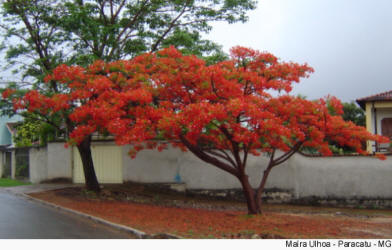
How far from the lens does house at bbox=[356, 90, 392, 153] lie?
75.5ft

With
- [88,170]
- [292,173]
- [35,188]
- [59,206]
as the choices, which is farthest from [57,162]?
[292,173]

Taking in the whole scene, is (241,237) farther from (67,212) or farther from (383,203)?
(383,203)

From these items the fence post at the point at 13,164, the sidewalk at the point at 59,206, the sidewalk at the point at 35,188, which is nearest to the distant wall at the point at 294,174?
the sidewalk at the point at 35,188

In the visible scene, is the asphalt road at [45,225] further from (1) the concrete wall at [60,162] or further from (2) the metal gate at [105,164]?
(1) the concrete wall at [60,162]

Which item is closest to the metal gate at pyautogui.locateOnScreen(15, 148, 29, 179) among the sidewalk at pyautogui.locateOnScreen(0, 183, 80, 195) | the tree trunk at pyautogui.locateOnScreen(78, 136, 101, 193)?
the sidewalk at pyautogui.locateOnScreen(0, 183, 80, 195)

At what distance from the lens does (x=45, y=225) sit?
1088 centimetres

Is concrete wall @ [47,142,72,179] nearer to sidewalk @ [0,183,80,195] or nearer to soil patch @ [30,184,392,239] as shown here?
sidewalk @ [0,183,80,195]

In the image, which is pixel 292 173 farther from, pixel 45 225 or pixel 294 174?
pixel 45 225

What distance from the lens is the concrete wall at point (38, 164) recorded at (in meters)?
21.3

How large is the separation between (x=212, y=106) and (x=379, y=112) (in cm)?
1670

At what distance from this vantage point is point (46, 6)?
1614 cm

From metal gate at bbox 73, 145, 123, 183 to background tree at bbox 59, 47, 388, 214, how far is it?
619 centimetres

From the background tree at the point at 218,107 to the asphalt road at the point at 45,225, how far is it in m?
2.54

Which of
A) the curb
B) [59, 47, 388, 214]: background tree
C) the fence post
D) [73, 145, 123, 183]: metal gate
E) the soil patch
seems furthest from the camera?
the fence post
